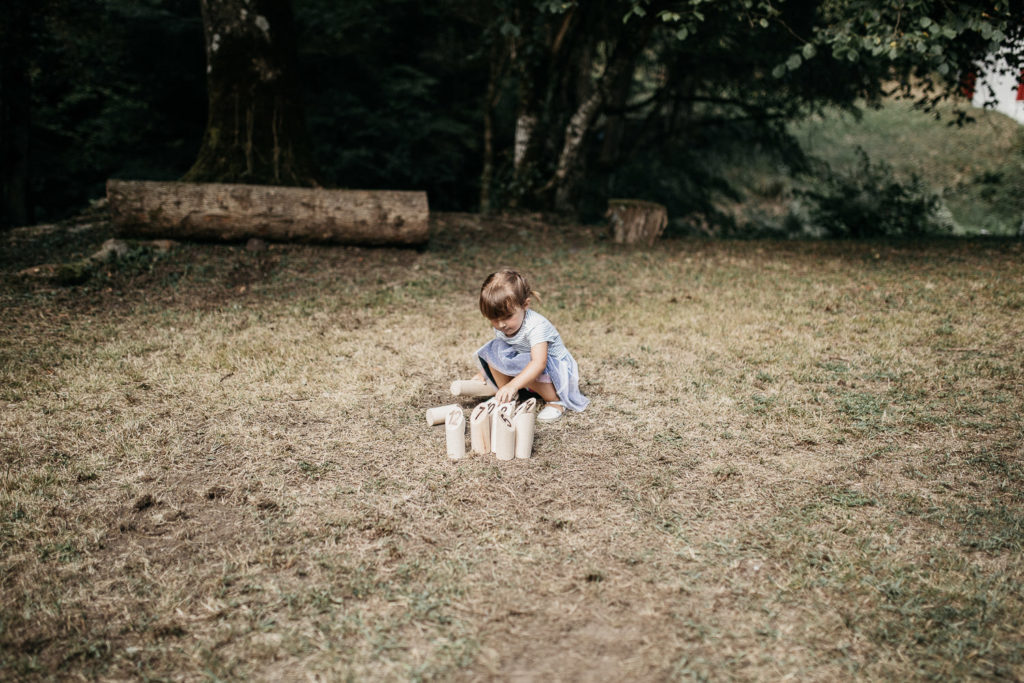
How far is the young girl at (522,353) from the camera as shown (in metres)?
3.53

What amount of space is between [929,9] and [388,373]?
5953 mm

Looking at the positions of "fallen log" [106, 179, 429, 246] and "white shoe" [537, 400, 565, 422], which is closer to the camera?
"white shoe" [537, 400, 565, 422]

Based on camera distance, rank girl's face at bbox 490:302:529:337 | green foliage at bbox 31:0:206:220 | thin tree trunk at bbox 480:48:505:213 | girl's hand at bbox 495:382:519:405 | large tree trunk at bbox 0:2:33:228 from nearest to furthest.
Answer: girl's hand at bbox 495:382:519:405
girl's face at bbox 490:302:529:337
large tree trunk at bbox 0:2:33:228
green foliage at bbox 31:0:206:220
thin tree trunk at bbox 480:48:505:213

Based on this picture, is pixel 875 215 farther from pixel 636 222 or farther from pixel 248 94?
pixel 248 94

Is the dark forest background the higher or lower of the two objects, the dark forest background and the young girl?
the higher

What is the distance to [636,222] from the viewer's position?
29.5 feet

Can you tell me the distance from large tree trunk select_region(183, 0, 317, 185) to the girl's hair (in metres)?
5.39

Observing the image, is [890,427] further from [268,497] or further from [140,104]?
[140,104]

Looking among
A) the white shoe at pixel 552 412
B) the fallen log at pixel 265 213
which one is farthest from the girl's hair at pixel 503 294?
the fallen log at pixel 265 213

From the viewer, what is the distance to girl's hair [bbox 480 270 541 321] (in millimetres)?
3502

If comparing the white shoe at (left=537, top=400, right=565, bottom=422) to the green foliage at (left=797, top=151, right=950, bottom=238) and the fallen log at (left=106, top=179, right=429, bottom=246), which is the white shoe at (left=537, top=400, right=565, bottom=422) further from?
the green foliage at (left=797, top=151, right=950, bottom=238)

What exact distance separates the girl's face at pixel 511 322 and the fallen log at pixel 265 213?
4.10 m

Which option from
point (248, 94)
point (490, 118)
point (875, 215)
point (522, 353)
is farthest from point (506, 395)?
point (875, 215)

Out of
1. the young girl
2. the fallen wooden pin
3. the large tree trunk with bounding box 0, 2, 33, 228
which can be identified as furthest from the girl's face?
the large tree trunk with bounding box 0, 2, 33, 228
